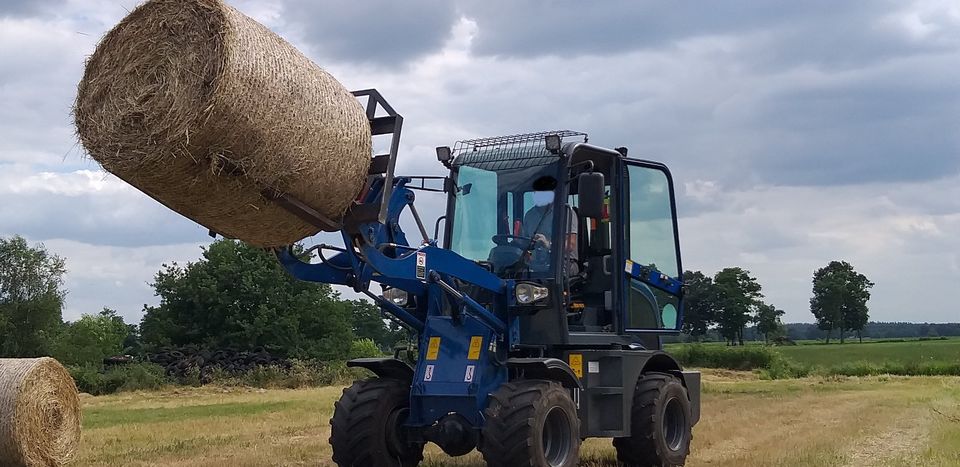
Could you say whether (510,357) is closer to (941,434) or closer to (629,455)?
(629,455)

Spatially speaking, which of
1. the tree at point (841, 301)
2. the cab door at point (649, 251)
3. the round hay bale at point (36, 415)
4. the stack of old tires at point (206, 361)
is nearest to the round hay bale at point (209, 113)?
the cab door at point (649, 251)

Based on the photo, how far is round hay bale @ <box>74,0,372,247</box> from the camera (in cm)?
642

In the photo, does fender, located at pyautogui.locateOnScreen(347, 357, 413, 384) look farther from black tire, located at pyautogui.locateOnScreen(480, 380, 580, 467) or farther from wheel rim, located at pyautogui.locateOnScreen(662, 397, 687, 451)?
wheel rim, located at pyautogui.locateOnScreen(662, 397, 687, 451)

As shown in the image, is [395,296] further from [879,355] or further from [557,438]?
[879,355]

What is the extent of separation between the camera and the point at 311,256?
29.2ft

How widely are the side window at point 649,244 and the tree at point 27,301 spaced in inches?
1771

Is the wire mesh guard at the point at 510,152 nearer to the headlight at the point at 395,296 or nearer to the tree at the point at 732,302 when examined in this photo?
the headlight at the point at 395,296

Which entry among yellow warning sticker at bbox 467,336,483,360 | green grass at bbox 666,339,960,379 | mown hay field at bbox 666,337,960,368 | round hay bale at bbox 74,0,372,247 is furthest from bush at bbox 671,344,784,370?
round hay bale at bbox 74,0,372,247

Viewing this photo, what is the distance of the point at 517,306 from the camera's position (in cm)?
924

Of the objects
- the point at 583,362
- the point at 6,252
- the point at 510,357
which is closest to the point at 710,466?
the point at 583,362

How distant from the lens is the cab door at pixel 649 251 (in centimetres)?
1059

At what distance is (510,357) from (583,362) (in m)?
0.69

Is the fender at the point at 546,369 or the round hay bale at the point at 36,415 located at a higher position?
the fender at the point at 546,369

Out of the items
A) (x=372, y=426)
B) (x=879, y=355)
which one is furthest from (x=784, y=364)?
(x=372, y=426)
